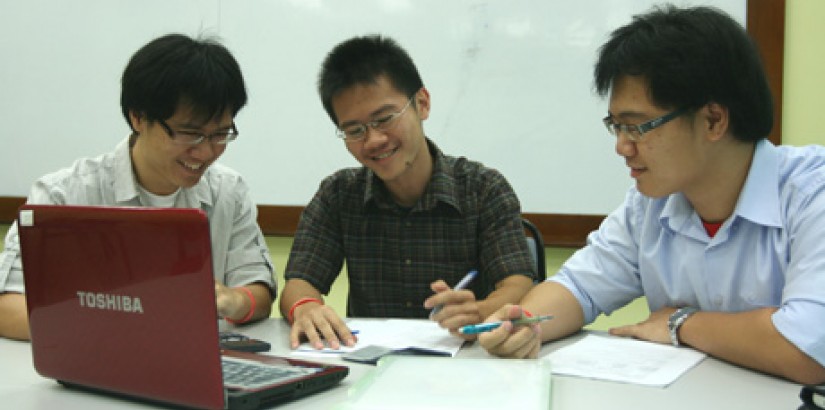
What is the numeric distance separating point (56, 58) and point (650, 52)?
250 cm

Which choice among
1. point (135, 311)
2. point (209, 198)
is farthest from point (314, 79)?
point (135, 311)

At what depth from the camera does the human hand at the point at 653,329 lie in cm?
142

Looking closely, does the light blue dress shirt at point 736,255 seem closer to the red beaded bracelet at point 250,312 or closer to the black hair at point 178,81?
the red beaded bracelet at point 250,312

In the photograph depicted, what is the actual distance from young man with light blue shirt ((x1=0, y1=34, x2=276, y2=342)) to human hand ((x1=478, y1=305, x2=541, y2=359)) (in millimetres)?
551

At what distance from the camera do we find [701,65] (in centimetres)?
136

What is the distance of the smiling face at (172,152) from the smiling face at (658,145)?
0.89 metres

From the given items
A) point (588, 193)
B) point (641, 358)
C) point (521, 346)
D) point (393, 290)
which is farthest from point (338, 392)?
point (588, 193)

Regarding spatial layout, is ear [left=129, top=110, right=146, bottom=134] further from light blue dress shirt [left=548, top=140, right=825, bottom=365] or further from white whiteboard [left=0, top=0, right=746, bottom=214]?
light blue dress shirt [left=548, top=140, right=825, bottom=365]

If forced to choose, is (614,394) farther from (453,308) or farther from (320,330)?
(320,330)

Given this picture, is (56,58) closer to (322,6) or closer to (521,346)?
(322,6)

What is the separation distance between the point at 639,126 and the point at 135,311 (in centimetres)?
93

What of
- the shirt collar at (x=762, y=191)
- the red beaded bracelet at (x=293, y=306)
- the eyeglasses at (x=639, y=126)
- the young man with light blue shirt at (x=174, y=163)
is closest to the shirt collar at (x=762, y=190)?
the shirt collar at (x=762, y=191)

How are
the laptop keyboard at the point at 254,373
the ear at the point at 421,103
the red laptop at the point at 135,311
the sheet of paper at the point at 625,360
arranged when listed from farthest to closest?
the ear at the point at 421,103, the sheet of paper at the point at 625,360, the laptop keyboard at the point at 254,373, the red laptop at the point at 135,311

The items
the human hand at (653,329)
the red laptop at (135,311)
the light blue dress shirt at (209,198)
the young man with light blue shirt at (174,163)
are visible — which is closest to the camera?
the red laptop at (135,311)
